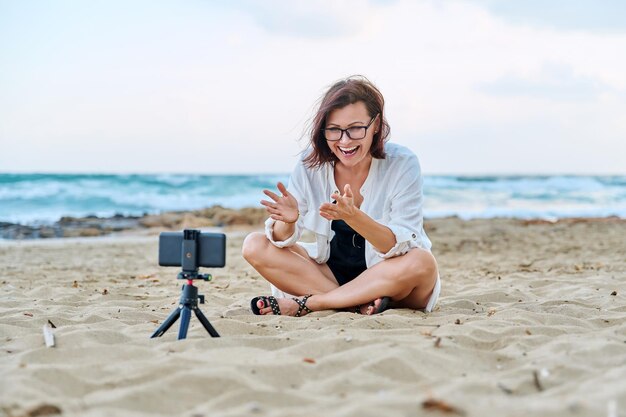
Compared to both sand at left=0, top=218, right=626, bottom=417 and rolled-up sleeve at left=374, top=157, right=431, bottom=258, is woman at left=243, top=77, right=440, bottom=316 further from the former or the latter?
sand at left=0, top=218, right=626, bottom=417

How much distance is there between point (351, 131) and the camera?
3311mm

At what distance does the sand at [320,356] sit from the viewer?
6.21 ft

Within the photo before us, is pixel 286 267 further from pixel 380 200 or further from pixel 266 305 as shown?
pixel 380 200

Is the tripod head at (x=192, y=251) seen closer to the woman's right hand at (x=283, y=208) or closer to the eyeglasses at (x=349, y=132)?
the woman's right hand at (x=283, y=208)

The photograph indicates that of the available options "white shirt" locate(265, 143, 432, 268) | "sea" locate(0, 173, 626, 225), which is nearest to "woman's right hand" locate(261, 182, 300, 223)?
"white shirt" locate(265, 143, 432, 268)

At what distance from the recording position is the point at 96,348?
8.40 feet

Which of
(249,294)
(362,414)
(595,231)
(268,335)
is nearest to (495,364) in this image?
(362,414)

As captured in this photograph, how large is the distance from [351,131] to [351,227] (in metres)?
0.48

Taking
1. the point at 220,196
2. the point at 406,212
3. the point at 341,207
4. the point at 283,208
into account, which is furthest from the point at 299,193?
the point at 220,196

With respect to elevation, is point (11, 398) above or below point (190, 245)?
below

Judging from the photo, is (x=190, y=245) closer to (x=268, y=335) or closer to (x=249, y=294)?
(x=268, y=335)

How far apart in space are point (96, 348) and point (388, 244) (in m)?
1.46

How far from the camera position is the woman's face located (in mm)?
3314

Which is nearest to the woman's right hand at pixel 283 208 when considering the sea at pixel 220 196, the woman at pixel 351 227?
the woman at pixel 351 227
